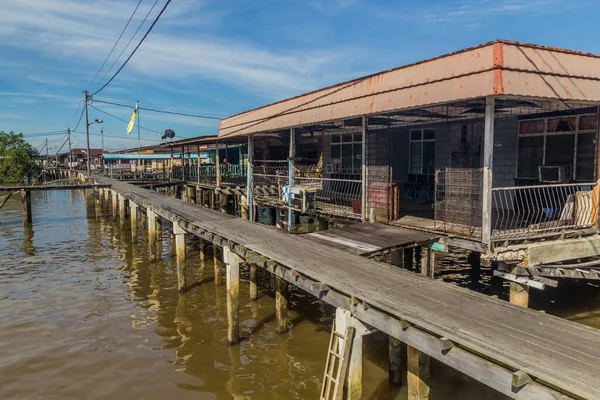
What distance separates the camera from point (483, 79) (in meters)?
6.94

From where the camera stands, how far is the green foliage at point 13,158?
55906mm

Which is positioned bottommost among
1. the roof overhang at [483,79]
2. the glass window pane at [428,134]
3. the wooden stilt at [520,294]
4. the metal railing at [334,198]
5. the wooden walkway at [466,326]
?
the wooden stilt at [520,294]

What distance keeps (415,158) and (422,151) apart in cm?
46

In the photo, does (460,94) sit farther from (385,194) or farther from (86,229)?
(86,229)

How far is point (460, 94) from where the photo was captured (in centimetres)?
731

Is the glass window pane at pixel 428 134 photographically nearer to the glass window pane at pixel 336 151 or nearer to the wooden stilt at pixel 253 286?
the glass window pane at pixel 336 151

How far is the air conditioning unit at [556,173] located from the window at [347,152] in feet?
23.2

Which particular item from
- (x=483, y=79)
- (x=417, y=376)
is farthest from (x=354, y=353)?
(x=483, y=79)

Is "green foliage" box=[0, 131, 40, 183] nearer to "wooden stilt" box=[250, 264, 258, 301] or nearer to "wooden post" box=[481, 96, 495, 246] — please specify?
"wooden stilt" box=[250, 264, 258, 301]

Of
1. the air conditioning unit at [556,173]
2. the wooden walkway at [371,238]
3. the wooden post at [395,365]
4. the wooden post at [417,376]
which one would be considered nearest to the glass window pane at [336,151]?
the wooden walkway at [371,238]

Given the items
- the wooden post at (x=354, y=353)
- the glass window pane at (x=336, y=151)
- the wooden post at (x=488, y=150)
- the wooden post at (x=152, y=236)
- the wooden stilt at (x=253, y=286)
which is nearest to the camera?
the wooden post at (x=354, y=353)

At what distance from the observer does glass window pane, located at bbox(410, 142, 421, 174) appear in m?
15.2

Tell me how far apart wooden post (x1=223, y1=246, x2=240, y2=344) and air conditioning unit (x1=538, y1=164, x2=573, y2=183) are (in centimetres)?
817

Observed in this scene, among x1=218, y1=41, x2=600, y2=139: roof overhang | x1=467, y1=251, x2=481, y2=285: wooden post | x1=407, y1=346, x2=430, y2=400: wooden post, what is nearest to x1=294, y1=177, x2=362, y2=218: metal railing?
x1=218, y1=41, x2=600, y2=139: roof overhang
